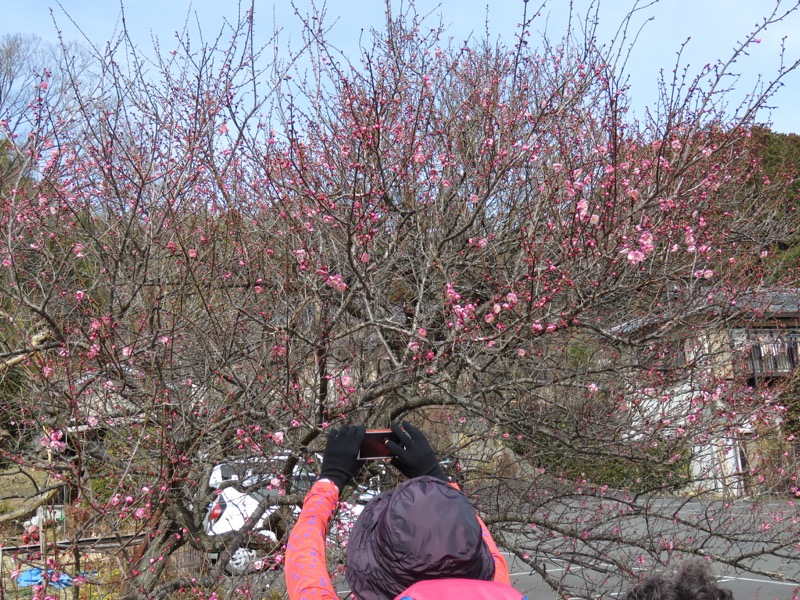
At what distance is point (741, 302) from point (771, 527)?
5.46ft

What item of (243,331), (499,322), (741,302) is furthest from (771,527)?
(243,331)

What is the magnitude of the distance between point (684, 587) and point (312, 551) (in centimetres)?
80

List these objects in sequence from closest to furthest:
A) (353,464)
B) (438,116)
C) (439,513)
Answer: (439,513) < (353,464) < (438,116)

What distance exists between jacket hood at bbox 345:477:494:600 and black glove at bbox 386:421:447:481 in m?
0.39

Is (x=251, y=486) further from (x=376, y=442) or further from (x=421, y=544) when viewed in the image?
(x=421, y=544)

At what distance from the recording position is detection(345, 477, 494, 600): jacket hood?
135 cm

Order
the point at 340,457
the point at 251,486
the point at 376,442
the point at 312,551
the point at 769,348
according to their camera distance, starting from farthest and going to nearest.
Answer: the point at 769,348 → the point at 251,486 → the point at 376,442 → the point at 340,457 → the point at 312,551

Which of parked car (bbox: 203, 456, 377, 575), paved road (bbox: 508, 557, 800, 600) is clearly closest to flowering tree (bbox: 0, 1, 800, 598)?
parked car (bbox: 203, 456, 377, 575)

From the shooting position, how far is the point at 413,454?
1.85 m

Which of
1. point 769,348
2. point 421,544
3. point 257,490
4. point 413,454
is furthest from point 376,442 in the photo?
point 769,348

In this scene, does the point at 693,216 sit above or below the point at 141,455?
above

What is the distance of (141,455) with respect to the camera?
4.17m

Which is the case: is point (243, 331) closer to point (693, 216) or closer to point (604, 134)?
point (693, 216)

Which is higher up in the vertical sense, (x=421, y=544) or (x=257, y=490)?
(x=421, y=544)
